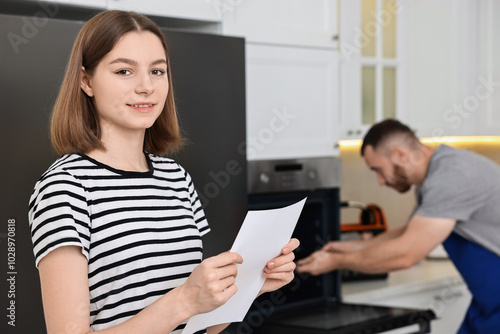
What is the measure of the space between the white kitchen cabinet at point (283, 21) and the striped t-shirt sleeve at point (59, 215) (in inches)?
48.4

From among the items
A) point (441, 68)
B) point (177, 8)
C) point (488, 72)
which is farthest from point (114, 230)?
point (488, 72)

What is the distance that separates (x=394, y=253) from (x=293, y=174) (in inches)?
17.2

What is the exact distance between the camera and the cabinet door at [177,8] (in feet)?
5.90

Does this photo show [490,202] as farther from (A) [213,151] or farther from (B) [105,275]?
(B) [105,275]

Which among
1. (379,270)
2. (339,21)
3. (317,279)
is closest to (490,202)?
(379,270)

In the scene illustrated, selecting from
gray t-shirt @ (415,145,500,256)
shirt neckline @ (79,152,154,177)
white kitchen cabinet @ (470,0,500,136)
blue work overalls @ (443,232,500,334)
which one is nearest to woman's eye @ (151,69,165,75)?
shirt neckline @ (79,152,154,177)

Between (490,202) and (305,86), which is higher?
(305,86)

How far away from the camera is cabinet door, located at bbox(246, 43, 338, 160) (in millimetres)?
2197

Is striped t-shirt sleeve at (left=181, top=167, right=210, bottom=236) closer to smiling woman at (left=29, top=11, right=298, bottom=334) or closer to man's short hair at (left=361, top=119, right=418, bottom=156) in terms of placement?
smiling woman at (left=29, top=11, right=298, bottom=334)

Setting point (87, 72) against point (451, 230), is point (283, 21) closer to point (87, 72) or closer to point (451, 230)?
point (451, 230)

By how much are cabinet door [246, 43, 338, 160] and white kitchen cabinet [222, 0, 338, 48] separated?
3 cm

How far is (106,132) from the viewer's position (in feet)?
3.42

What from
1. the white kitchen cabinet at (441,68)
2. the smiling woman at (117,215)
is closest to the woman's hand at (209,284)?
the smiling woman at (117,215)

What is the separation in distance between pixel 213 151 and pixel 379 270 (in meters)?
0.83
